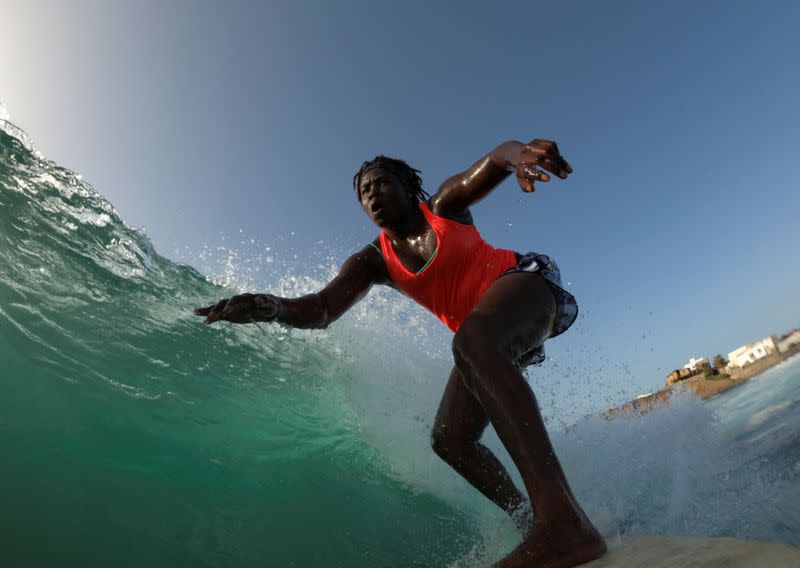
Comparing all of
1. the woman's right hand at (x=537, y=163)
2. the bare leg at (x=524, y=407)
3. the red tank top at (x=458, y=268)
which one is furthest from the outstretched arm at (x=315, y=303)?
the woman's right hand at (x=537, y=163)

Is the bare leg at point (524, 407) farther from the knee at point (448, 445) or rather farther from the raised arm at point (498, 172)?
the knee at point (448, 445)

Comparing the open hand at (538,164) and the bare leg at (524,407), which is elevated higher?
the open hand at (538,164)

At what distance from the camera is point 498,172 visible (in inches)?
84.8

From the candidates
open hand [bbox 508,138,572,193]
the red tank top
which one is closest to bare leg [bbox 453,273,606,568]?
the red tank top

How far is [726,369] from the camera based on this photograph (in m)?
22.4

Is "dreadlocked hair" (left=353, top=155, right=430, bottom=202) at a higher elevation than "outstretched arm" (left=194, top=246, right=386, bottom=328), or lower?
higher

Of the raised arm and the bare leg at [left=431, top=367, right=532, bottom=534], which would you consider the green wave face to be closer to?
the bare leg at [left=431, top=367, right=532, bottom=534]

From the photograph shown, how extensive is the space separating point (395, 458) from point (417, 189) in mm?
4242

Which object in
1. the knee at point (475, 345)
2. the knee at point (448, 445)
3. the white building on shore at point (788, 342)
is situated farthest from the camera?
the white building on shore at point (788, 342)

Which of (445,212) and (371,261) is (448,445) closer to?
(371,261)

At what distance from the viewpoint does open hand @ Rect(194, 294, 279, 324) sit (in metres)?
2.07

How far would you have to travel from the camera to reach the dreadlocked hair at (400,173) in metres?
2.68

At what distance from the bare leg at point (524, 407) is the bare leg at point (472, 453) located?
63 cm

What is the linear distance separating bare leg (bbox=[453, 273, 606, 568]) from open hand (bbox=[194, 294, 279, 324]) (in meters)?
0.98
